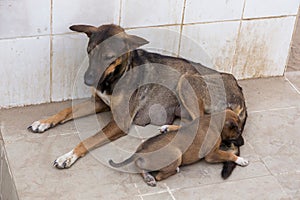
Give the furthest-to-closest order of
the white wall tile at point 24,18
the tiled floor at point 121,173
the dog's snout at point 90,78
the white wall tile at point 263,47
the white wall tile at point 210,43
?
1. the white wall tile at point 263,47
2. the white wall tile at point 210,43
3. the white wall tile at point 24,18
4. the dog's snout at point 90,78
5. the tiled floor at point 121,173

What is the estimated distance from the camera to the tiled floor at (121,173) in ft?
12.5

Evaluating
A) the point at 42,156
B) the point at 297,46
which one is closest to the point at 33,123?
the point at 42,156

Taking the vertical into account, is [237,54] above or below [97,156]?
above

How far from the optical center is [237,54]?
15.9 ft

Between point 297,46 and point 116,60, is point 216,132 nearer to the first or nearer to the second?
point 116,60

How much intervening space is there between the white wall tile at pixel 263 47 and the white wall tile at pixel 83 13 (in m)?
0.99

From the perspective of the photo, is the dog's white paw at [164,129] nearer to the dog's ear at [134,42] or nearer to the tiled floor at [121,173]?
the tiled floor at [121,173]

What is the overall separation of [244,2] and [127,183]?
157 centimetres

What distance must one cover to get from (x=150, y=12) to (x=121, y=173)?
3.63ft

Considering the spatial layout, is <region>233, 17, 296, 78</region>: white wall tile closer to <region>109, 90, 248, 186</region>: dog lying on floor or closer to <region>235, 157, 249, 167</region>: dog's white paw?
<region>109, 90, 248, 186</region>: dog lying on floor

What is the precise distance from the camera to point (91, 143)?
13.4 ft

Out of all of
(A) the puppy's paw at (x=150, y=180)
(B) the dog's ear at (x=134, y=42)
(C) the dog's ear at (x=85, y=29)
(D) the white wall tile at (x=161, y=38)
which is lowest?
(A) the puppy's paw at (x=150, y=180)

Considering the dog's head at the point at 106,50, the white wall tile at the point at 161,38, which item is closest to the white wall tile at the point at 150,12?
the white wall tile at the point at 161,38

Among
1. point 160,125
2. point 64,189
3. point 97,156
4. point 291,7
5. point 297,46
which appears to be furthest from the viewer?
point 297,46
